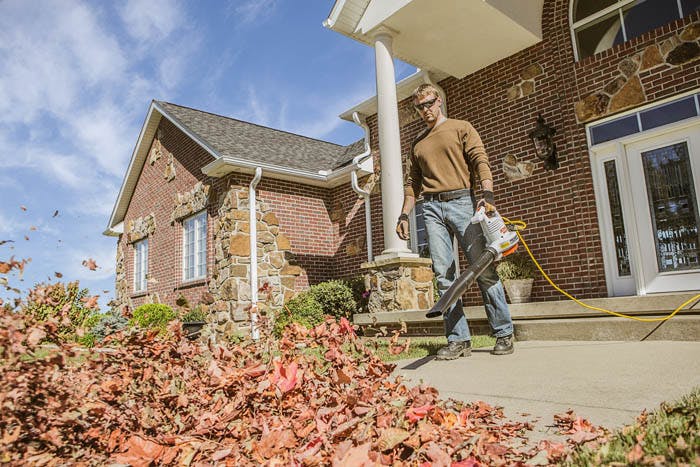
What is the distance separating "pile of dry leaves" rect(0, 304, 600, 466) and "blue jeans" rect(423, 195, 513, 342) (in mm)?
1403

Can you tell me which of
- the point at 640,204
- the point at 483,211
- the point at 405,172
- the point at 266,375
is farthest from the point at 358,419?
the point at 405,172

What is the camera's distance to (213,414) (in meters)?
1.95

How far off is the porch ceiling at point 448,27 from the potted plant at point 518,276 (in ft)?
10.1

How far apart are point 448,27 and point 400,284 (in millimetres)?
3620

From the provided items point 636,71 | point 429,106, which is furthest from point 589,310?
point 636,71

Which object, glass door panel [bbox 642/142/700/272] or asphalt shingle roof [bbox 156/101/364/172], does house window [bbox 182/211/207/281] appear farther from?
glass door panel [bbox 642/142/700/272]

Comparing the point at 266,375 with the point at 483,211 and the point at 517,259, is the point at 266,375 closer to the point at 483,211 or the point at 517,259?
the point at 483,211

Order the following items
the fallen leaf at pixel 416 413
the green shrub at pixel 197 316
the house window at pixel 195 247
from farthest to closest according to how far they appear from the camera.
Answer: the house window at pixel 195 247 < the green shrub at pixel 197 316 < the fallen leaf at pixel 416 413

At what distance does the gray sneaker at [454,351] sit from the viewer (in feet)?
12.4

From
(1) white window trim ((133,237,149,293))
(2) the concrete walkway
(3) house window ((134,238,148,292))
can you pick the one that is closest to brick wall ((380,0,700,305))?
(2) the concrete walkway

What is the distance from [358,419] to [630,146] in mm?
5934

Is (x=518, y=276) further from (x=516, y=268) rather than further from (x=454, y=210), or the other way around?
(x=454, y=210)

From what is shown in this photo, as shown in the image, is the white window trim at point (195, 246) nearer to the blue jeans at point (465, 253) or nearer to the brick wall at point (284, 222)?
the brick wall at point (284, 222)

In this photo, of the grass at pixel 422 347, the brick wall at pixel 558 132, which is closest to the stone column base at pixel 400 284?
the brick wall at pixel 558 132
